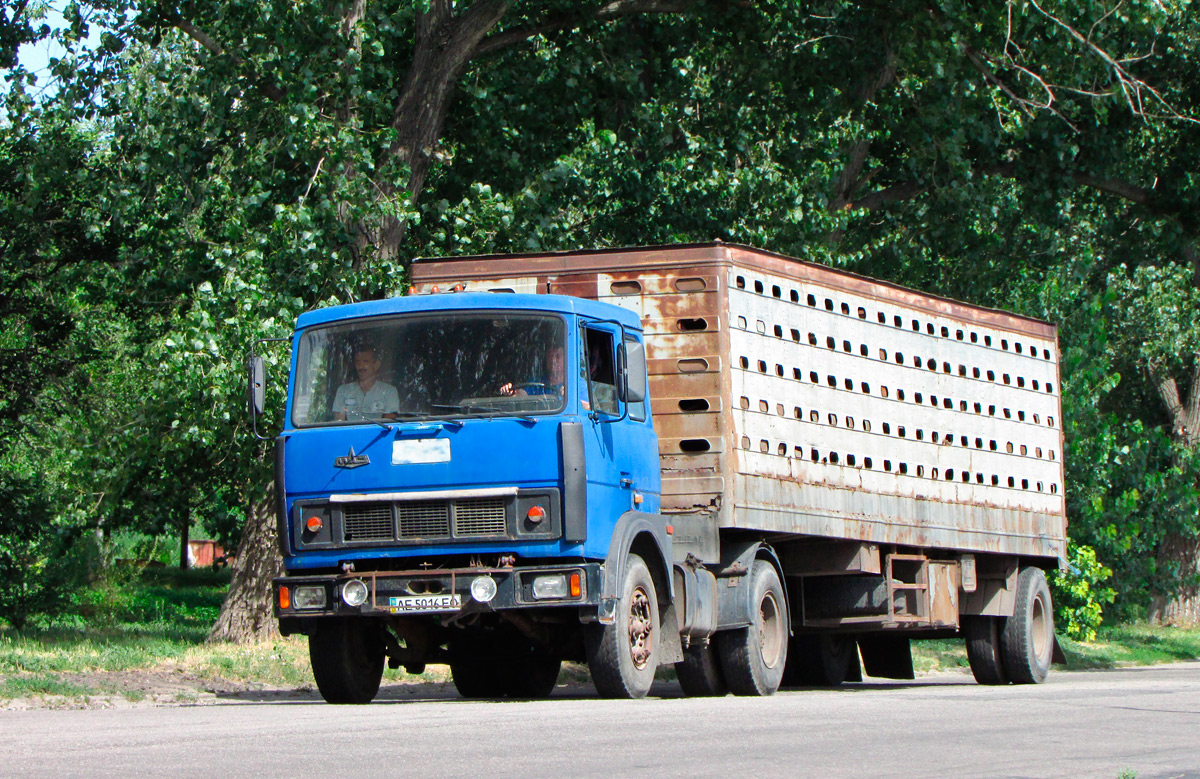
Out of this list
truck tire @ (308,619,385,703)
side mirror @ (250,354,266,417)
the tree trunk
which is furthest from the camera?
the tree trunk

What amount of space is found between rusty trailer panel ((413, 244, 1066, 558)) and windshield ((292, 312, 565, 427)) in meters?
1.83

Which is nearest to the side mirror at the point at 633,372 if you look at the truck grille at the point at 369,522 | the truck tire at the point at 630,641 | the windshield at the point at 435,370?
the windshield at the point at 435,370

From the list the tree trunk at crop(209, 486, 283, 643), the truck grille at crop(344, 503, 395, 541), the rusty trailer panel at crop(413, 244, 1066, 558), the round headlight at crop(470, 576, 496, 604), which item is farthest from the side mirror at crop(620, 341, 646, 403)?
the tree trunk at crop(209, 486, 283, 643)

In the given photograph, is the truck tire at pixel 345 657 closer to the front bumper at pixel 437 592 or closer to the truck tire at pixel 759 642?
the front bumper at pixel 437 592

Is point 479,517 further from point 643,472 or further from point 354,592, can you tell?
point 643,472

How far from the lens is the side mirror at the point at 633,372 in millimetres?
11883

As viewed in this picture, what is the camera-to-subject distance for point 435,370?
11469 millimetres

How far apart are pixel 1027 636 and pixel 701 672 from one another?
17.0 ft

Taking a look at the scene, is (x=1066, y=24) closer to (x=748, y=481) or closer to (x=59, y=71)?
(x=748, y=481)

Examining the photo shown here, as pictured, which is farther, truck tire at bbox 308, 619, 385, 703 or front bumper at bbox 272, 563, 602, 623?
truck tire at bbox 308, 619, 385, 703

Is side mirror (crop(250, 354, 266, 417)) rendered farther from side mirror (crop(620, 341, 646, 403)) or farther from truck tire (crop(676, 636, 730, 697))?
truck tire (crop(676, 636, 730, 697))

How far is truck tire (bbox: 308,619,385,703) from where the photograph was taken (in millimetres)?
12183

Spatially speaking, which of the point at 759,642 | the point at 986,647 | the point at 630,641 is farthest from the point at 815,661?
the point at 630,641

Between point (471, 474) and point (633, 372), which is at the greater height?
point (633, 372)
